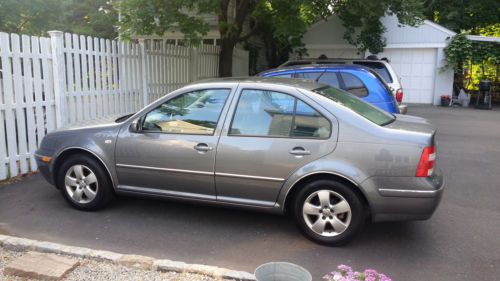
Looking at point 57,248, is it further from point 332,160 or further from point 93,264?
point 332,160

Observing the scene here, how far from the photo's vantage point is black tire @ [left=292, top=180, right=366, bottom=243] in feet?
13.1

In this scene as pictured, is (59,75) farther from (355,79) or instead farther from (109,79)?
(355,79)

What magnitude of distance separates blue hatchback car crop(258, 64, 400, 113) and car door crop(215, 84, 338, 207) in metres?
3.19

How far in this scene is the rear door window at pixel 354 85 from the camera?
720 centimetres

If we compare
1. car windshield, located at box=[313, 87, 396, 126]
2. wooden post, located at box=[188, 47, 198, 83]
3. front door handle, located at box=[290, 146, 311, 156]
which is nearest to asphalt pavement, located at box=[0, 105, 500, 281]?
front door handle, located at box=[290, 146, 311, 156]

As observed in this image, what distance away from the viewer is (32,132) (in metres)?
6.52

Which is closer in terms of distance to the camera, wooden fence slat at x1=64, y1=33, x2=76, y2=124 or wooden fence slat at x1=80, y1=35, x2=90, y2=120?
wooden fence slat at x1=64, y1=33, x2=76, y2=124

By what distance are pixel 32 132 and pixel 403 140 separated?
5.38 meters

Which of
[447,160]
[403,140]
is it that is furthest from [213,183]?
[447,160]

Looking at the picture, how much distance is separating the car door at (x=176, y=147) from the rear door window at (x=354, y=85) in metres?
3.37

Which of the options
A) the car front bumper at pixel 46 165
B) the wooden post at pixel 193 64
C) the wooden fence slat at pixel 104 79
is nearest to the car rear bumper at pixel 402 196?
the car front bumper at pixel 46 165

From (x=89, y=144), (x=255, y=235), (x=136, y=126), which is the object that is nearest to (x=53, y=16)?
(x=89, y=144)

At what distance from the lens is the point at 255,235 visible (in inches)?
174

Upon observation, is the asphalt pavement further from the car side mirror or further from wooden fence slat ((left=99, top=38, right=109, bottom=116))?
wooden fence slat ((left=99, top=38, right=109, bottom=116))
